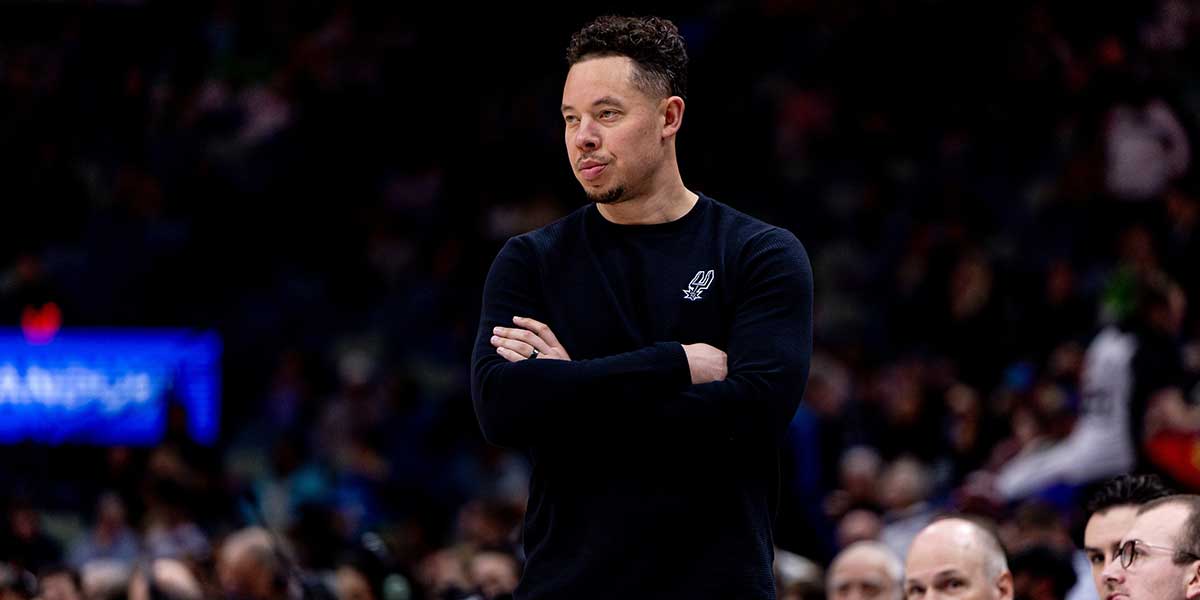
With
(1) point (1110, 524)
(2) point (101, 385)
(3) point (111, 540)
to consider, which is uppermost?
(1) point (1110, 524)

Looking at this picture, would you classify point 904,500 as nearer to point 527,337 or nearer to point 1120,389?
point 1120,389

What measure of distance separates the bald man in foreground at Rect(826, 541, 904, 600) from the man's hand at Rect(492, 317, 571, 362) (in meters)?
3.22

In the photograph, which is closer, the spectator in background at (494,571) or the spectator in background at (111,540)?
the spectator in background at (494,571)

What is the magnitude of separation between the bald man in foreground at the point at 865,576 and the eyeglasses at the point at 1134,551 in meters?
1.96

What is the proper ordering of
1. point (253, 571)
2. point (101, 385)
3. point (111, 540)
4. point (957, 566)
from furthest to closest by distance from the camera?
1. point (101, 385)
2. point (111, 540)
3. point (253, 571)
4. point (957, 566)

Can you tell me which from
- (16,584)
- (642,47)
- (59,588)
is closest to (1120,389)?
(59,588)

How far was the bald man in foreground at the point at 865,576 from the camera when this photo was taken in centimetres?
612

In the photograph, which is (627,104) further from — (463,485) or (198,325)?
(198,325)

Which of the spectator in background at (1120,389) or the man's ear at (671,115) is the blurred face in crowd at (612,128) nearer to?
the man's ear at (671,115)

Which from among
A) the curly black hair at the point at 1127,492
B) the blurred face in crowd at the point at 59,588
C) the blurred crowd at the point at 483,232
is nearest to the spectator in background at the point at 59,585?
the blurred face in crowd at the point at 59,588

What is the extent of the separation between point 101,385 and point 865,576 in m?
7.23

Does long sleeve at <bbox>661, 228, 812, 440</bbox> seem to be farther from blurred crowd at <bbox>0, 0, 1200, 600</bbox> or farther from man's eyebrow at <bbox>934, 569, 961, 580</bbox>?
blurred crowd at <bbox>0, 0, 1200, 600</bbox>

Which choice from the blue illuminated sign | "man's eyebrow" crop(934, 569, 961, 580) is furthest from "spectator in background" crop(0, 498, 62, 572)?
"man's eyebrow" crop(934, 569, 961, 580)

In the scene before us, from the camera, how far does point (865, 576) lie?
616cm
